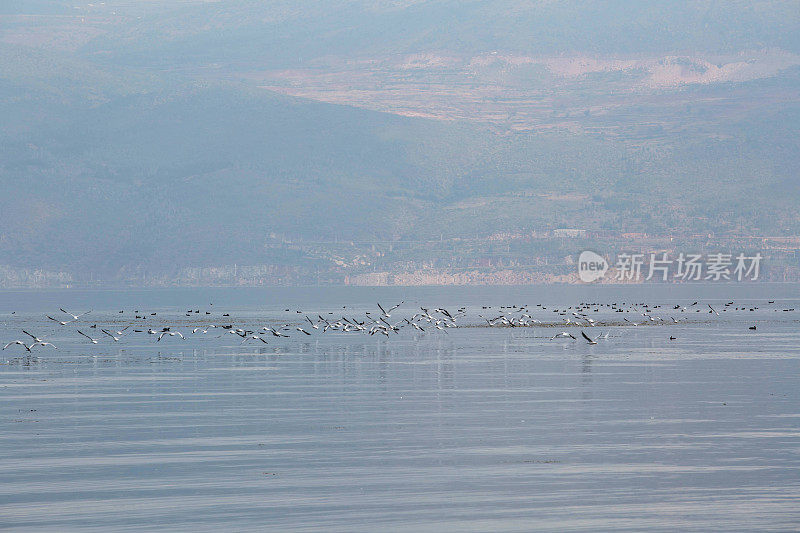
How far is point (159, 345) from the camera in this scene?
69.4 metres

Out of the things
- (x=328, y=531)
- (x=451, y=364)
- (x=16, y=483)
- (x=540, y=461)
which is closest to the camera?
(x=328, y=531)

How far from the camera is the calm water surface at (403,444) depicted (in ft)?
66.8

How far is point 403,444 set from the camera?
28.1 metres

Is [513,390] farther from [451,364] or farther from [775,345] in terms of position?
[775,345]

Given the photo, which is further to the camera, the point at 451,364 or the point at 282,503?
the point at 451,364

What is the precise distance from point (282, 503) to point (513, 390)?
68.2 feet

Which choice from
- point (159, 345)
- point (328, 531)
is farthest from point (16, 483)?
point (159, 345)

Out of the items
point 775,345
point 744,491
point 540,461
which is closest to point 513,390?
point 540,461

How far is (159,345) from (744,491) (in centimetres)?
5171

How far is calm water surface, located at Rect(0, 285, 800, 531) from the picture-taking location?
2036 cm

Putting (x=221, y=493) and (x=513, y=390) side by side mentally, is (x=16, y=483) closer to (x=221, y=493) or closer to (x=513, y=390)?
(x=221, y=493)

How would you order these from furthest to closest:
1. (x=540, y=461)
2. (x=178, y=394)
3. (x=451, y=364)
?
1. (x=451, y=364)
2. (x=178, y=394)
3. (x=540, y=461)

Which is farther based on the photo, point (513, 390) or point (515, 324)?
point (515, 324)

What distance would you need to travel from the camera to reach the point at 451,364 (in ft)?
175
